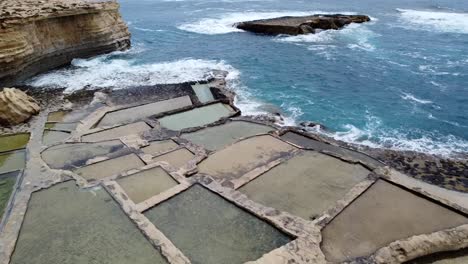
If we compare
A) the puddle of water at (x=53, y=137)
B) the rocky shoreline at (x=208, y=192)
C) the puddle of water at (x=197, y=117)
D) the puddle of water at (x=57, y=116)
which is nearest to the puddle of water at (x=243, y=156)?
the rocky shoreline at (x=208, y=192)

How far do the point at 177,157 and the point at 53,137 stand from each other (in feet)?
19.1

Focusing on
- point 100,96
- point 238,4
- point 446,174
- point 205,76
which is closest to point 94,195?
point 100,96

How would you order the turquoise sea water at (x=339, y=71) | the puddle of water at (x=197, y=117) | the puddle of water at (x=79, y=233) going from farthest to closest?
the turquoise sea water at (x=339, y=71), the puddle of water at (x=197, y=117), the puddle of water at (x=79, y=233)

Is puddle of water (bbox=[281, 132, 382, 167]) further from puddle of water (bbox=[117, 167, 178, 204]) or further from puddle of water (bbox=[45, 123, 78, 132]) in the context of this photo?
puddle of water (bbox=[45, 123, 78, 132])

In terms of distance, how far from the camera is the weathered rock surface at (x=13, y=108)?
15.3 metres

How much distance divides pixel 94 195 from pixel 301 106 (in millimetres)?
12561

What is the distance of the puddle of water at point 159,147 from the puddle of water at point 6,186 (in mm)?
4123

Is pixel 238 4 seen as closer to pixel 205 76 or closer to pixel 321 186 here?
pixel 205 76

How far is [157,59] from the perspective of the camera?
89.5 feet

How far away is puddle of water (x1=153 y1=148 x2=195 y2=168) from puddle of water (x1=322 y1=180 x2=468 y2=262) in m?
5.39

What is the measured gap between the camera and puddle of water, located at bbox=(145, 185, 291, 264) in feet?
25.4

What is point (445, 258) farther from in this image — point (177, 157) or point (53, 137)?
point (53, 137)

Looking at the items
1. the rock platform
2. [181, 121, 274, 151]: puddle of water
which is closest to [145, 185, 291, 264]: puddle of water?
the rock platform

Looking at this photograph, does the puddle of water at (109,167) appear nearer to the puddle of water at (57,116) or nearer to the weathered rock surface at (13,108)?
the puddle of water at (57,116)
